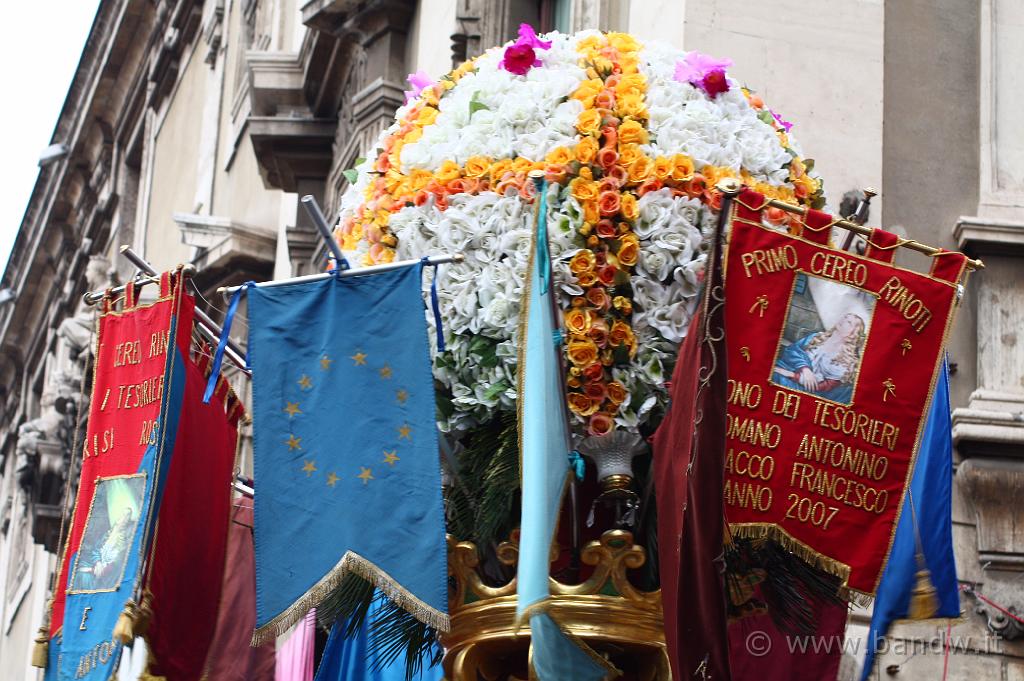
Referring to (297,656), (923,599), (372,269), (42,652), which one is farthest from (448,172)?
(297,656)

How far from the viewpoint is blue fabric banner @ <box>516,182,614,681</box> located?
22.0ft

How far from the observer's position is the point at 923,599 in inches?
296

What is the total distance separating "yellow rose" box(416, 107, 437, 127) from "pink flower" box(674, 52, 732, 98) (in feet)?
3.24

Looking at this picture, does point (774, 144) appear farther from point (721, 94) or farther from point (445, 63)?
point (445, 63)

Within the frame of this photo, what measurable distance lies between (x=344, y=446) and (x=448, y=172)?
112cm

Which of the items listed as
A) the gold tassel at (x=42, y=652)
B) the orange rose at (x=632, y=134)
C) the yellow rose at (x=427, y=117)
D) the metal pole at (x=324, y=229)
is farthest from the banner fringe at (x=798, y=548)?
the gold tassel at (x=42, y=652)

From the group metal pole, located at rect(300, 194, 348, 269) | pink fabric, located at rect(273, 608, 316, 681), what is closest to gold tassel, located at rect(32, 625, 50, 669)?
pink fabric, located at rect(273, 608, 316, 681)

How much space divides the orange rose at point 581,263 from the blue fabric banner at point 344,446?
619mm

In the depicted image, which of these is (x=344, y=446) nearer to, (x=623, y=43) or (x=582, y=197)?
(x=582, y=197)

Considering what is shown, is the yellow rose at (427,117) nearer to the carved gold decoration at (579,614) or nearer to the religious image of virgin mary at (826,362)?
the carved gold decoration at (579,614)

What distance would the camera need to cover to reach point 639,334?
755cm

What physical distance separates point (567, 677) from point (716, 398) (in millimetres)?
1102

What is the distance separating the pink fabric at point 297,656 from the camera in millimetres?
10234

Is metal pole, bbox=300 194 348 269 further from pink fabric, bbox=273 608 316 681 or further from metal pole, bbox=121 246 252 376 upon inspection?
pink fabric, bbox=273 608 316 681
